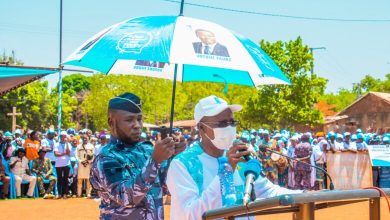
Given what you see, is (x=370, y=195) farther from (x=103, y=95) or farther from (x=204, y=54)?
(x=103, y=95)

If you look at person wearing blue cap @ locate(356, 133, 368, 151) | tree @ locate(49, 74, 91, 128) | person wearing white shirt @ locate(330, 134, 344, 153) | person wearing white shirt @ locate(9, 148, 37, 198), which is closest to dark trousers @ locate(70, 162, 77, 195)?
person wearing white shirt @ locate(9, 148, 37, 198)

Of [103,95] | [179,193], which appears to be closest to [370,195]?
[179,193]

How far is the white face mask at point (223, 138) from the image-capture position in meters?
3.60

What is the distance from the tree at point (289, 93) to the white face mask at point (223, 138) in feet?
137

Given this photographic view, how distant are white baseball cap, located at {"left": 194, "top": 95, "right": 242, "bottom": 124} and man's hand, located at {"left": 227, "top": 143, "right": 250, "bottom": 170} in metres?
0.50

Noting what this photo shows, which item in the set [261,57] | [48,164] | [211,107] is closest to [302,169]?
[48,164]

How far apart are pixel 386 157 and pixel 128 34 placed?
47.3ft

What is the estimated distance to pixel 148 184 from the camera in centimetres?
330

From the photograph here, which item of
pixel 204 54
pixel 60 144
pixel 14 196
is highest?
pixel 204 54

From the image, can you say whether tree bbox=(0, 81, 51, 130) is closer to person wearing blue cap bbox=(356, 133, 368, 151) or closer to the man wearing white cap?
person wearing blue cap bbox=(356, 133, 368, 151)

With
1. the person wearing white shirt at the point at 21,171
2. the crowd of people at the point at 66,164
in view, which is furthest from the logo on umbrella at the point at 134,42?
the person wearing white shirt at the point at 21,171

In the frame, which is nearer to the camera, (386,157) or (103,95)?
(386,157)

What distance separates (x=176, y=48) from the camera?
5340 millimetres

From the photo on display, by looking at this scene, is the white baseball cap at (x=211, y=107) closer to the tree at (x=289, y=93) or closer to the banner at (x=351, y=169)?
the banner at (x=351, y=169)
